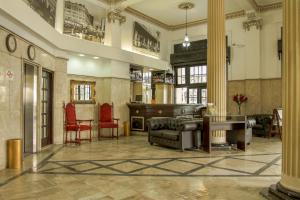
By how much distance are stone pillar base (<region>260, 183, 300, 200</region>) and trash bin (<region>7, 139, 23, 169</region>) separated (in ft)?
14.2

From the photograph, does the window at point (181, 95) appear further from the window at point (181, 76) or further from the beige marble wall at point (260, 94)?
the beige marble wall at point (260, 94)

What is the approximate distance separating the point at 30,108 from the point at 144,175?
3.94m

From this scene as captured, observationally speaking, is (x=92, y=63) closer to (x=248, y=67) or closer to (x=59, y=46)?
(x=59, y=46)

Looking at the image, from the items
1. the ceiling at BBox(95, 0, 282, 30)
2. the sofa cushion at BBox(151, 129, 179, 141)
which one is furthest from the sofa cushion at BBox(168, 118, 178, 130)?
the ceiling at BBox(95, 0, 282, 30)

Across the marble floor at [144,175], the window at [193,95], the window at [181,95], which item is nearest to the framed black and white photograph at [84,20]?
the marble floor at [144,175]

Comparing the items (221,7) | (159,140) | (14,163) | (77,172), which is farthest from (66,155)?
(221,7)

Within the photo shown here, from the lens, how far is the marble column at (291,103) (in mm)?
3041

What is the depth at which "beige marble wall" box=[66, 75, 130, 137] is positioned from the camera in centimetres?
927

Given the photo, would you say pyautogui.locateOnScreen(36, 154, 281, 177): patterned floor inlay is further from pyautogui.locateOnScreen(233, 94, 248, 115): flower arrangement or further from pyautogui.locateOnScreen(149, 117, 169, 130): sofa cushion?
pyautogui.locateOnScreen(233, 94, 248, 115): flower arrangement

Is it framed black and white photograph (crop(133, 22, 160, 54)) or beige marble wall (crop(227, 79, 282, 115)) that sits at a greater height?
framed black and white photograph (crop(133, 22, 160, 54))

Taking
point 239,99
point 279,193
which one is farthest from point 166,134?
point 239,99

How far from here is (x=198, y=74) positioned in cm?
1241

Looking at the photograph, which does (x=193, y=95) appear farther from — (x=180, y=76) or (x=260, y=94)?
(x=260, y=94)

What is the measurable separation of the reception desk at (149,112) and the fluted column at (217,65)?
2893 mm
